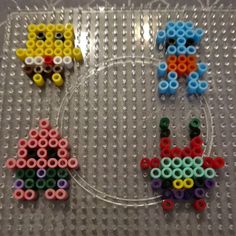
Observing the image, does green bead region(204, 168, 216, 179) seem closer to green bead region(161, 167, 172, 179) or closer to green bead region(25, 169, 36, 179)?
green bead region(161, 167, 172, 179)

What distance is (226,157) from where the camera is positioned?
1028mm

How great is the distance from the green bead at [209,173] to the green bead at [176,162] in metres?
0.08

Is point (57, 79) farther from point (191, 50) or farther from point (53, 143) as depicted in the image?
point (191, 50)

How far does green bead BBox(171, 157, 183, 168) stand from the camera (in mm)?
982

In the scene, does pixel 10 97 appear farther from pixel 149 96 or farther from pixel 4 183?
pixel 149 96

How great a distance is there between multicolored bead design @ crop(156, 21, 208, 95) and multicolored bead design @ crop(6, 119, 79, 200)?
411 mm

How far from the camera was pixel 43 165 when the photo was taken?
995mm

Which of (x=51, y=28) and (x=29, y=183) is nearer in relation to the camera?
(x=29, y=183)

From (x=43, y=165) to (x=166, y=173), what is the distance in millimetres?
404

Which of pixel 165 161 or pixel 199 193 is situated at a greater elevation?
pixel 165 161

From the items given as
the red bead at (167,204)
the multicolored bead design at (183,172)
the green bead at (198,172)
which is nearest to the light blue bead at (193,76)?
the multicolored bead design at (183,172)

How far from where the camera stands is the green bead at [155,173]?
98 cm

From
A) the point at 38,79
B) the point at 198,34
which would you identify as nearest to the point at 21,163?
the point at 38,79

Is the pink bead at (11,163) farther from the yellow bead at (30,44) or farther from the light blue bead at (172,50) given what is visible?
the light blue bead at (172,50)
